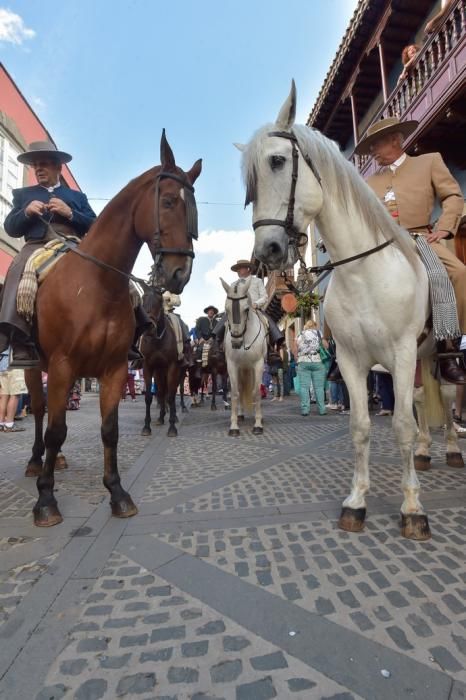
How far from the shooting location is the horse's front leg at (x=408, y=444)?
2232mm

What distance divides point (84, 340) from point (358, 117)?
14103 mm

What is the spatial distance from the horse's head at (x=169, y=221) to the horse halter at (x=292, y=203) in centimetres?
52

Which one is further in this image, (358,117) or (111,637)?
(358,117)

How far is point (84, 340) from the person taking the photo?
2615mm

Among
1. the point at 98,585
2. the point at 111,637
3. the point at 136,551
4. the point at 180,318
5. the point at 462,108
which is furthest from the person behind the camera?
the point at 180,318

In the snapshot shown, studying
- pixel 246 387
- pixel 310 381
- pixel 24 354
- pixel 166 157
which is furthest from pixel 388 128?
pixel 310 381

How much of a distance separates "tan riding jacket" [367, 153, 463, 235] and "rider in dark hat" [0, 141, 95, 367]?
270 centimetres

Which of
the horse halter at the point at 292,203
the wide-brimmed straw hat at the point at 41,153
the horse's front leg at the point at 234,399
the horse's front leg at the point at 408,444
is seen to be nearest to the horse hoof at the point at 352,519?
the horse's front leg at the point at 408,444

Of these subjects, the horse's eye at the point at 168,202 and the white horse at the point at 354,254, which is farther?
the horse's eye at the point at 168,202

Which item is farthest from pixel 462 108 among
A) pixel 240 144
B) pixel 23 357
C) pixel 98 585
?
pixel 98 585

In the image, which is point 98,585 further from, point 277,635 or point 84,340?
point 84,340

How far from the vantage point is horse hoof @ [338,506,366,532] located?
92.4 inches

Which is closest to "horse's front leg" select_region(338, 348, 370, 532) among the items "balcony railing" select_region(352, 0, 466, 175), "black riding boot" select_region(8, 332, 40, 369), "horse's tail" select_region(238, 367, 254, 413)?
"black riding boot" select_region(8, 332, 40, 369)

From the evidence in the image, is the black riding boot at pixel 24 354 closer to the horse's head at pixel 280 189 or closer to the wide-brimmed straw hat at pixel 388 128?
the horse's head at pixel 280 189
